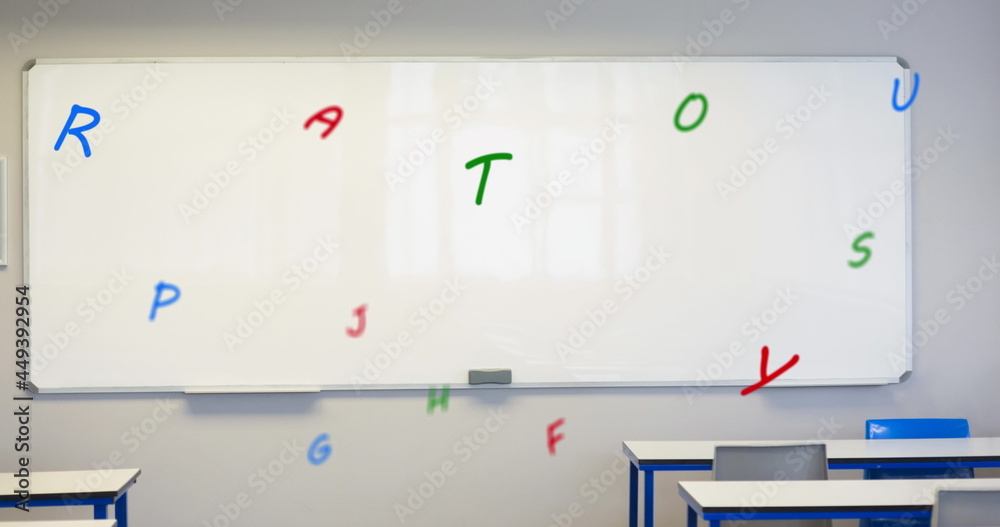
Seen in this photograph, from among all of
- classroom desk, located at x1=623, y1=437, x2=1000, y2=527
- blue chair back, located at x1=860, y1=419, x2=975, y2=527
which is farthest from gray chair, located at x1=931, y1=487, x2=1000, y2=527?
blue chair back, located at x1=860, y1=419, x2=975, y2=527

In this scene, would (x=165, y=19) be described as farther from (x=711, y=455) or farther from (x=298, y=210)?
(x=711, y=455)

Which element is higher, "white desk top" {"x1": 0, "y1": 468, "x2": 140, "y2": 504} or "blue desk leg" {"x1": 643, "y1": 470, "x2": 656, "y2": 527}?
"white desk top" {"x1": 0, "y1": 468, "x2": 140, "y2": 504}

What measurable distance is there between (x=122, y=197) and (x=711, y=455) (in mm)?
2804

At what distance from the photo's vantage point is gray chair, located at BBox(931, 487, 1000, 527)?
2.24 m

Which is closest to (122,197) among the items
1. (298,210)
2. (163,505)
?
(298,210)

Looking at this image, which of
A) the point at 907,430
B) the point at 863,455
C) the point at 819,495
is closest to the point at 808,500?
the point at 819,495

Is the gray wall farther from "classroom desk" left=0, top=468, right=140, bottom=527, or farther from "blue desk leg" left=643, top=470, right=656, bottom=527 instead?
"classroom desk" left=0, top=468, right=140, bottom=527

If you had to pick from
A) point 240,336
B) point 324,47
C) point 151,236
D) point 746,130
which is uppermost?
point 324,47

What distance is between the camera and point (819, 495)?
254 cm

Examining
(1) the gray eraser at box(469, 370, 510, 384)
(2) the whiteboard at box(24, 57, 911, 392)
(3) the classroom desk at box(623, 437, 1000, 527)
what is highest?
(2) the whiteboard at box(24, 57, 911, 392)

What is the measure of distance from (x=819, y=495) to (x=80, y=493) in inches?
91.6

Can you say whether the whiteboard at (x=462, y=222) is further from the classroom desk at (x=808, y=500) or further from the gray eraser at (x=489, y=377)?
the classroom desk at (x=808, y=500)

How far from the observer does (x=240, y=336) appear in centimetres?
377

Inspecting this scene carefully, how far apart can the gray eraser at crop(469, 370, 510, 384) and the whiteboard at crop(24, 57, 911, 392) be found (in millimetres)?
51
